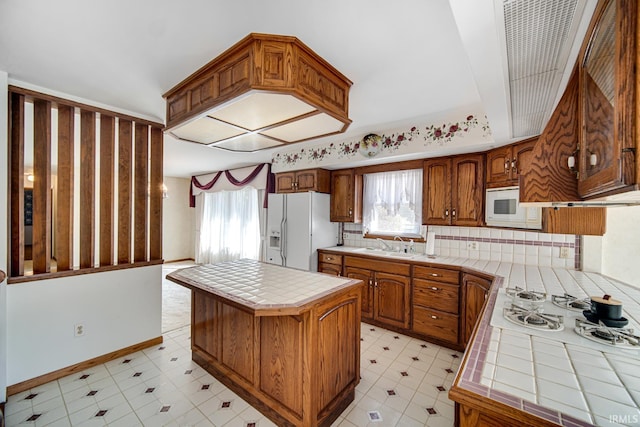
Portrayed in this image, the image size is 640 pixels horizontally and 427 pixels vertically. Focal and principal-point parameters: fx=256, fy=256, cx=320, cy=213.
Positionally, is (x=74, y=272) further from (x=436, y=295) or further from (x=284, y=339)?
(x=436, y=295)

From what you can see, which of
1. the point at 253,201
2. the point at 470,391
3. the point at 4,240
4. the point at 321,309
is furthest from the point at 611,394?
the point at 253,201

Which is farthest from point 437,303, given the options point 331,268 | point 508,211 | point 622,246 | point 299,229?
point 299,229

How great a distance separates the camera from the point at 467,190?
2859 millimetres

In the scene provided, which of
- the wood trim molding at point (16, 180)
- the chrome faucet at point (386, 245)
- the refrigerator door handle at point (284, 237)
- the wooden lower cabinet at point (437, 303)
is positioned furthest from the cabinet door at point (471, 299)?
the wood trim molding at point (16, 180)

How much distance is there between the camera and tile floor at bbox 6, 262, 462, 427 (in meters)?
1.77

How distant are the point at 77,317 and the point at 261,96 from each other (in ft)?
8.53

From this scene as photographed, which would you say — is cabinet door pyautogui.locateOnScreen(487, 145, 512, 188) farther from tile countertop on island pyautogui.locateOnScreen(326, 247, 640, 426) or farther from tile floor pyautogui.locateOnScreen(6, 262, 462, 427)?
tile floor pyautogui.locateOnScreen(6, 262, 462, 427)

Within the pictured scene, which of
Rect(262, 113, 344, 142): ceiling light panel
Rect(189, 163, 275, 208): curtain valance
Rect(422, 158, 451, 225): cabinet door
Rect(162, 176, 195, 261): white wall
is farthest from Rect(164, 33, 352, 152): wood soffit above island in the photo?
Rect(162, 176, 195, 261): white wall

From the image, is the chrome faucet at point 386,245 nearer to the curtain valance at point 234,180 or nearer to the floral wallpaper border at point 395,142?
the floral wallpaper border at point 395,142

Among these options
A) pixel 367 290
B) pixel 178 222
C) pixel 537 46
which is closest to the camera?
pixel 537 46

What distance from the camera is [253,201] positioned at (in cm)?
571

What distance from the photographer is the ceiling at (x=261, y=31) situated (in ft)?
4.01

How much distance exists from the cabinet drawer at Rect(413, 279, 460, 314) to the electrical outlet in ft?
A: 10.9

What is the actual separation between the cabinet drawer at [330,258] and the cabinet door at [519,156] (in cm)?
217
